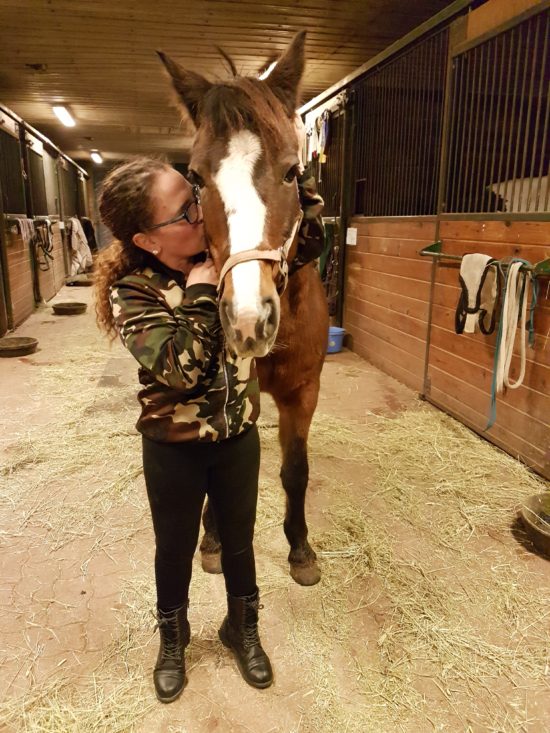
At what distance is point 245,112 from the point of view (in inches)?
39.0

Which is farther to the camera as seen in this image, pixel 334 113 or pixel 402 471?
pixel 334 113

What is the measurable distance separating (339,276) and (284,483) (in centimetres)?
347

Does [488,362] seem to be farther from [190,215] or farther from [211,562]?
[190,215]

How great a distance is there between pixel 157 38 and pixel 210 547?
4330mm

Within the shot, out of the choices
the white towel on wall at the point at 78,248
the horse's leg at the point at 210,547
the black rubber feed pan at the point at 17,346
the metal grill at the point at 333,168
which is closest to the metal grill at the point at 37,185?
the white towel on wall at the point at 78,248

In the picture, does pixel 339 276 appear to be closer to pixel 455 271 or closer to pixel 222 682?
pixel 455 271

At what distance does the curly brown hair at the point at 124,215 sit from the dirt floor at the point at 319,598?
95cm

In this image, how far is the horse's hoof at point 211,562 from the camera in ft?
5.60

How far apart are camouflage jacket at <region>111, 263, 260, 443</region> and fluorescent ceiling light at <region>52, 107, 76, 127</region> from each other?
7.41 m

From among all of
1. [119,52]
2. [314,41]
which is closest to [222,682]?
[314,41]

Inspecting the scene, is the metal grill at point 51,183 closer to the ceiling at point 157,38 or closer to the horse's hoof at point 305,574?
the ceiling at point 157,38

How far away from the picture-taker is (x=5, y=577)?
5.62ft

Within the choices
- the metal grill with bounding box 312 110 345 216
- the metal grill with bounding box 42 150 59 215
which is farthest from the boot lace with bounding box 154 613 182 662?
the metal grill with bounding box 42 150 59 215

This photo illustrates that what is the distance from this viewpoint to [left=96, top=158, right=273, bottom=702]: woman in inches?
36.9
